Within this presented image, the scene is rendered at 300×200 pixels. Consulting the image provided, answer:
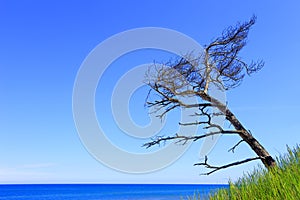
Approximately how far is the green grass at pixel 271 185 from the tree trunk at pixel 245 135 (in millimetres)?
2596

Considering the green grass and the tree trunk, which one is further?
the tree trunk

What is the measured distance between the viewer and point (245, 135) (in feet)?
28.7

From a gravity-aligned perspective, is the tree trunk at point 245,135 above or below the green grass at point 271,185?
above

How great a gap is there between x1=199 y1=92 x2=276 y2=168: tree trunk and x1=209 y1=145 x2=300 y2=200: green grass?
260 centimetres

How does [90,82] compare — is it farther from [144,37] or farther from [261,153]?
[261,153]

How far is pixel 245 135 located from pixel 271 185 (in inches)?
186

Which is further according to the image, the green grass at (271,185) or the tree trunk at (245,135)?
the tree trunk at (245,135)

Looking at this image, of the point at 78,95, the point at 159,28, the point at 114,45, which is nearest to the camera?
the point at 78,95

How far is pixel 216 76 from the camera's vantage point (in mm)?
9641

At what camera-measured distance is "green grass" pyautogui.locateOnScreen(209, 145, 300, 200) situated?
3.81m

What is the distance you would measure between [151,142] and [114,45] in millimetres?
2870

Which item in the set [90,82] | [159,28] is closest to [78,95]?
[90,82]

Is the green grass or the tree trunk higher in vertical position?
the tree trunk

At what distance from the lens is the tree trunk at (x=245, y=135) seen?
333 inches
